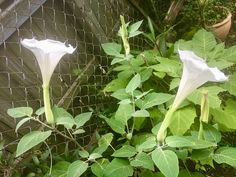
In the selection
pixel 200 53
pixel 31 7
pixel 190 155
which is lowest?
pixel 190 155

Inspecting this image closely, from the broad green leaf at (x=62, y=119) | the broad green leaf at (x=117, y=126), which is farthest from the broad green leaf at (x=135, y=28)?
the broad green leaf at (x=62, y=119)

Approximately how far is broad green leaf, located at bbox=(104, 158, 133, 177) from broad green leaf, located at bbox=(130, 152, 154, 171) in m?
0.03

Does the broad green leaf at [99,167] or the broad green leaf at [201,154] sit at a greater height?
the broad green leaf at [201,154]

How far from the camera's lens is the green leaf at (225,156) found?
1065 mm

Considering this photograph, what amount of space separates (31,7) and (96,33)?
19.3 inches

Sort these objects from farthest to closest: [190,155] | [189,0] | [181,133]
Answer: [189,0] → [181,133] → [190,155]

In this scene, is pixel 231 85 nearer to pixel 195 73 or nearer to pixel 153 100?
pixel 153 100

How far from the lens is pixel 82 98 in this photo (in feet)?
6.05

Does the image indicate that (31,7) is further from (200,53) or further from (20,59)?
(200,53)

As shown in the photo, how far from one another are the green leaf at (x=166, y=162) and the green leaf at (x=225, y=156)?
6.2 inches

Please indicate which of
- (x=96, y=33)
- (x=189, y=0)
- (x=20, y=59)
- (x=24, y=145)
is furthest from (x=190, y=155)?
(x=189, y=0)

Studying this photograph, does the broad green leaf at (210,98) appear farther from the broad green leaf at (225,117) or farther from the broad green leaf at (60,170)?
the broad green leaf at (60,170)

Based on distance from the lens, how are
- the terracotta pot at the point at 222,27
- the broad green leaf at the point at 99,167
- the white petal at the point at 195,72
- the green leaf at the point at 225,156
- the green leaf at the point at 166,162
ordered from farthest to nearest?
the terracotta pot at the point at 222,27, the broad green leaf at the point at 99,167, the green leaf at the point at 225,156, the green leaf at the point at 166,162, the white petal at the point at 195,72

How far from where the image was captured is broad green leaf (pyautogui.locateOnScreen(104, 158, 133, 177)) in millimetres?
1109
